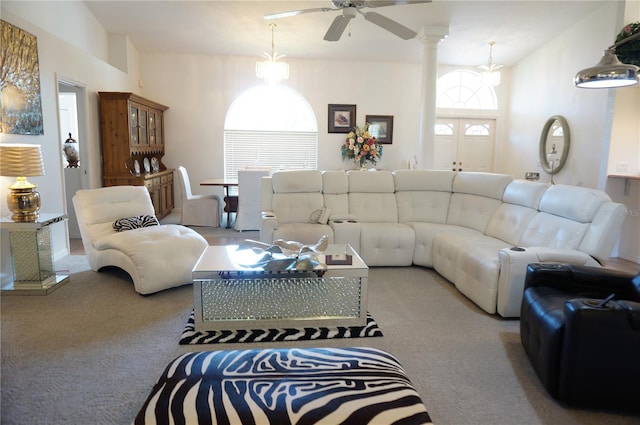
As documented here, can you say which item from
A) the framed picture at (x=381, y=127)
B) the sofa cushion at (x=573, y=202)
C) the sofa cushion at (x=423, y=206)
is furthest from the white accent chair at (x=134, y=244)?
the framed picture at (x=381, y=127)

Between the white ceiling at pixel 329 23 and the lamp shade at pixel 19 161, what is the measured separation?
133 inches

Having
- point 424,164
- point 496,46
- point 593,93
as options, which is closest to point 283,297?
point 424,164

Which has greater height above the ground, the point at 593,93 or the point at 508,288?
the point at 593,93

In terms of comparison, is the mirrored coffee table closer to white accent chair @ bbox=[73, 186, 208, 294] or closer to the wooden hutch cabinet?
white accent chair @ bbox=[73, 186, 208, 294]

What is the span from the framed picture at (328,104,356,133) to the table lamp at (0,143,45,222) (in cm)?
528

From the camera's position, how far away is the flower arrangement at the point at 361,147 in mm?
7245

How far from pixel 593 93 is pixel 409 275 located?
3794 mm

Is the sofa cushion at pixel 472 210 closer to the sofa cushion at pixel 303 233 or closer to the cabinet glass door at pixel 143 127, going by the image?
the sofa cushion at pixel 303 233

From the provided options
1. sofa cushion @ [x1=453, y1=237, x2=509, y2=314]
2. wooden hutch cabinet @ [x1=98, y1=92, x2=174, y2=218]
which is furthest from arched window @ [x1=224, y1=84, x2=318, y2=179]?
sofa cushion @ [x1=453, y1=237, x2=509, y2=314]

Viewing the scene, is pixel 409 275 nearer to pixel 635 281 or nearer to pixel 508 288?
pixel 508 288

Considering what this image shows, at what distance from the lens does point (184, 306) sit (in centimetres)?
339

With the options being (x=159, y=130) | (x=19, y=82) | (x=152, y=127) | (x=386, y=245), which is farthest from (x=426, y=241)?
(x=159, y=130)

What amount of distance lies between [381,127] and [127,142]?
4.58m

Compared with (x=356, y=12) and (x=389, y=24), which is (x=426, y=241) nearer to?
(x=389, y=24)
